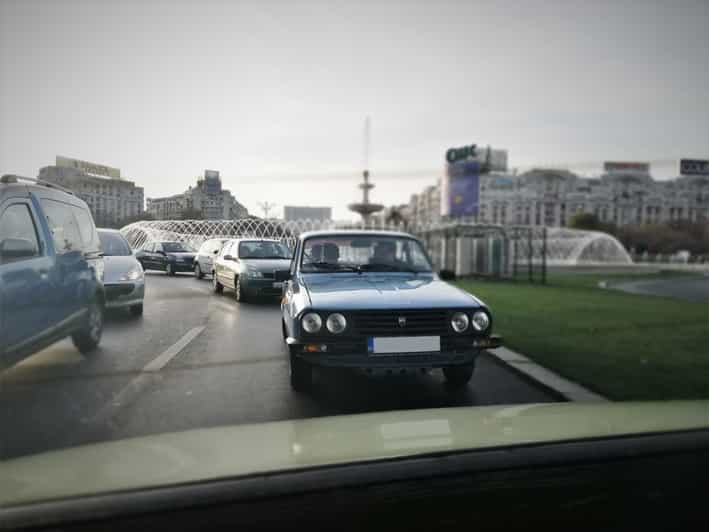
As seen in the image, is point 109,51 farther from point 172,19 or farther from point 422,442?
point 422,442

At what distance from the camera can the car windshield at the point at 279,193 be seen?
54.6 inches

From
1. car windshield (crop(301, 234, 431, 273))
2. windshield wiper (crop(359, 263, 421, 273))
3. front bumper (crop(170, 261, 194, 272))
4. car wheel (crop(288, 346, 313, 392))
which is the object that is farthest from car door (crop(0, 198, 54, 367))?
windshield wiper (crop(359, 263, 421, 273))

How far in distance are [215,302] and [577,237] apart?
48596 mm

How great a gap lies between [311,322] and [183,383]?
0.73 metres

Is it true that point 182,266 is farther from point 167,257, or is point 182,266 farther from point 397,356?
point 397,356

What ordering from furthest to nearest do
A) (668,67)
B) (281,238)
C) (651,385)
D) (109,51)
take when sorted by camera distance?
(651,385)
(668,67)
(281,238)
(109,51)

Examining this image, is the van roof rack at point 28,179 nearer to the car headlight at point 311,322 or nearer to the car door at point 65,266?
the car door at point 65,266

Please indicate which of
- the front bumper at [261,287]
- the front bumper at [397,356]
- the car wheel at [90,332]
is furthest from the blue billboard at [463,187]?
the car wheel at [90,332]

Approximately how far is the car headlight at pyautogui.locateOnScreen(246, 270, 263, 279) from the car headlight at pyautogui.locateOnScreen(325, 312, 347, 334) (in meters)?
0.42

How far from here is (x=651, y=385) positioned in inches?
135

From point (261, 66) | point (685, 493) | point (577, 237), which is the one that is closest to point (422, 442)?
point (685, 493)

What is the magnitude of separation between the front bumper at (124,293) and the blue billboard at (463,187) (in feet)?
4.56

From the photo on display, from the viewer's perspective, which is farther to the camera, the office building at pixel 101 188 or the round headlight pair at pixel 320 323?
the round headlight pair at pixel 320 323

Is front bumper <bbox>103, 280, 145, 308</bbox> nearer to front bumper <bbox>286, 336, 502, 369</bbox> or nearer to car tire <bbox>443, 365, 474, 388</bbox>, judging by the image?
front bumper <bbox>286, 336, 502, 369</bbox>
